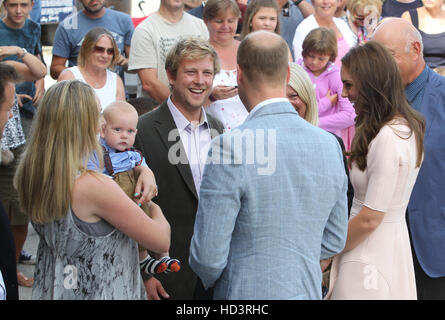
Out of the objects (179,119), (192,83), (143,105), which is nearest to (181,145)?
(179,119)

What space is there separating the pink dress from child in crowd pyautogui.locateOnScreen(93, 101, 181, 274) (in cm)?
93

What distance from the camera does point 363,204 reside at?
3133 millimetres

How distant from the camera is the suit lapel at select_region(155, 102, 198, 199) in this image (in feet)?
11.1

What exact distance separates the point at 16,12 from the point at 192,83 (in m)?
2.47

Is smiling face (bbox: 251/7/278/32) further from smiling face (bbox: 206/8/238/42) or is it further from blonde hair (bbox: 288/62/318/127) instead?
blonde hair (bbox: 288/62/318/127)

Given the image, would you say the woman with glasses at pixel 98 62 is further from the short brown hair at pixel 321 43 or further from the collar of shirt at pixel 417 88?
the collar of shirt at pixel 417 88

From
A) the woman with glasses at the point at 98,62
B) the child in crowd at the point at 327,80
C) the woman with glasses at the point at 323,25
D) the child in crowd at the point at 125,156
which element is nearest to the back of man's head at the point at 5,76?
the child in crowd at the point at 125,156

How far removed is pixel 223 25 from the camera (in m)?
5.03

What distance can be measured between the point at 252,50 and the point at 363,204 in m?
1.17

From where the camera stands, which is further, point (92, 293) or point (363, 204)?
point (363, 204)

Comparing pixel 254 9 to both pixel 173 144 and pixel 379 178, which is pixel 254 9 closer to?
pixel 173 144
